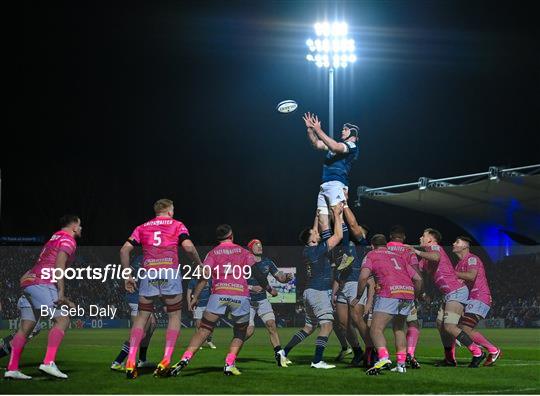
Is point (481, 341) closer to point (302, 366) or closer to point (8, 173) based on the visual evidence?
point (302, 366)

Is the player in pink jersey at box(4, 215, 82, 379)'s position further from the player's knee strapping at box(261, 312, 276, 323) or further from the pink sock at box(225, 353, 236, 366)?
the player's knee strapping at box(261, 312, 276, 323)

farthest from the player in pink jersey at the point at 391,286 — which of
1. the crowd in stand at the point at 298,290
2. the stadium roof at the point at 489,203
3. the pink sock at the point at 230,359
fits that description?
the crowd in stand at the point at 298,290

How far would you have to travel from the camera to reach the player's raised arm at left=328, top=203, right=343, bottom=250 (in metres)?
13.8

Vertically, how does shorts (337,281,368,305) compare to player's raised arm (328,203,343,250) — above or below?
below

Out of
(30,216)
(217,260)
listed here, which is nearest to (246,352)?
(217,260)

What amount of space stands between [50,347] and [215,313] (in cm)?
250

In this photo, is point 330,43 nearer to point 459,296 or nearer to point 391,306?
point 459,296

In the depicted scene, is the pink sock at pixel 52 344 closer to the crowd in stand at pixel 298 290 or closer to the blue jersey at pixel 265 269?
the blue jersey at pixel 265 269

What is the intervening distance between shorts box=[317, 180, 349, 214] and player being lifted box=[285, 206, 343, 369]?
0.37 feet

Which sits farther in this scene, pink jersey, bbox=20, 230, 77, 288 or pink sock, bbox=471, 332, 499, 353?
pink sock, bbox=471, 332, 499, 353

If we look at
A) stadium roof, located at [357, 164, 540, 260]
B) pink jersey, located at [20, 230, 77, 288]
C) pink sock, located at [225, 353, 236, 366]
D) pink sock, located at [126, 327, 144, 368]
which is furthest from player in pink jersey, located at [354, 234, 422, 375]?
stadium roof, located at [357, 164, 540, 260]

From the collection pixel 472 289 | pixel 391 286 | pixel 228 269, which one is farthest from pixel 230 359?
pixel 472 289

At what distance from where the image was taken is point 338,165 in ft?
47.5

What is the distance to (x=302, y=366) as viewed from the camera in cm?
1436
